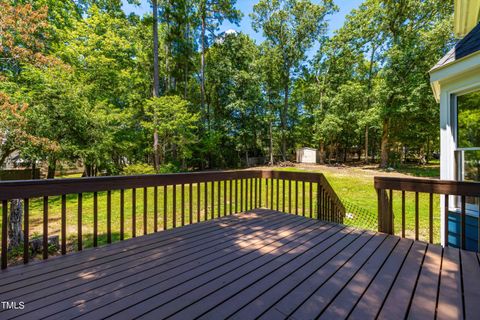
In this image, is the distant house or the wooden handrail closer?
the wooden handrail

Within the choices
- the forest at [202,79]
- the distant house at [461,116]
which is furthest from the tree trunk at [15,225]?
the distant house at [461,116]

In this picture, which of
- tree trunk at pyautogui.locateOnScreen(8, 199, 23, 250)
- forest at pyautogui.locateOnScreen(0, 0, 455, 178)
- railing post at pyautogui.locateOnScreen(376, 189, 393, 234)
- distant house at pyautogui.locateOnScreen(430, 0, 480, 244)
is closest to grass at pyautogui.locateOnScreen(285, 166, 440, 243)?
distant house at pyautogui.locateOnScreen(430, 0, 480, 244)

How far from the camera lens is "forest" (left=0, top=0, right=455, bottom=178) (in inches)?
336

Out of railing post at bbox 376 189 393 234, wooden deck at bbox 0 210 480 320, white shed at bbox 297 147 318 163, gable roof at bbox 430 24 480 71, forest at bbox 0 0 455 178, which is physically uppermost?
forest at bbox 0 0 455 178

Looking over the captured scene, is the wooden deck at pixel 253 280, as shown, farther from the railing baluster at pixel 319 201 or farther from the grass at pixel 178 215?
the grass at pixel 178 215

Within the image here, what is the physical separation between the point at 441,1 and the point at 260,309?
19.2 m

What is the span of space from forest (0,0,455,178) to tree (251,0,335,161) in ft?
0.26

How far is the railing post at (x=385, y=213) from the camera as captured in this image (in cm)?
280

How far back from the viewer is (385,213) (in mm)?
2828

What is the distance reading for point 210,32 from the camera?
17188 millimetres

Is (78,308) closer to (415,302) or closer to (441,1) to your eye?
(415,302)

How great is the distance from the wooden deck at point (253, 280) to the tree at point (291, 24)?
61.3 ft

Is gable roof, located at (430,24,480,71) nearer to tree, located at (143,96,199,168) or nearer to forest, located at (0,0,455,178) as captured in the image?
forest, located at (0,0,455,178)

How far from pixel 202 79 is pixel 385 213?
16.3 m
